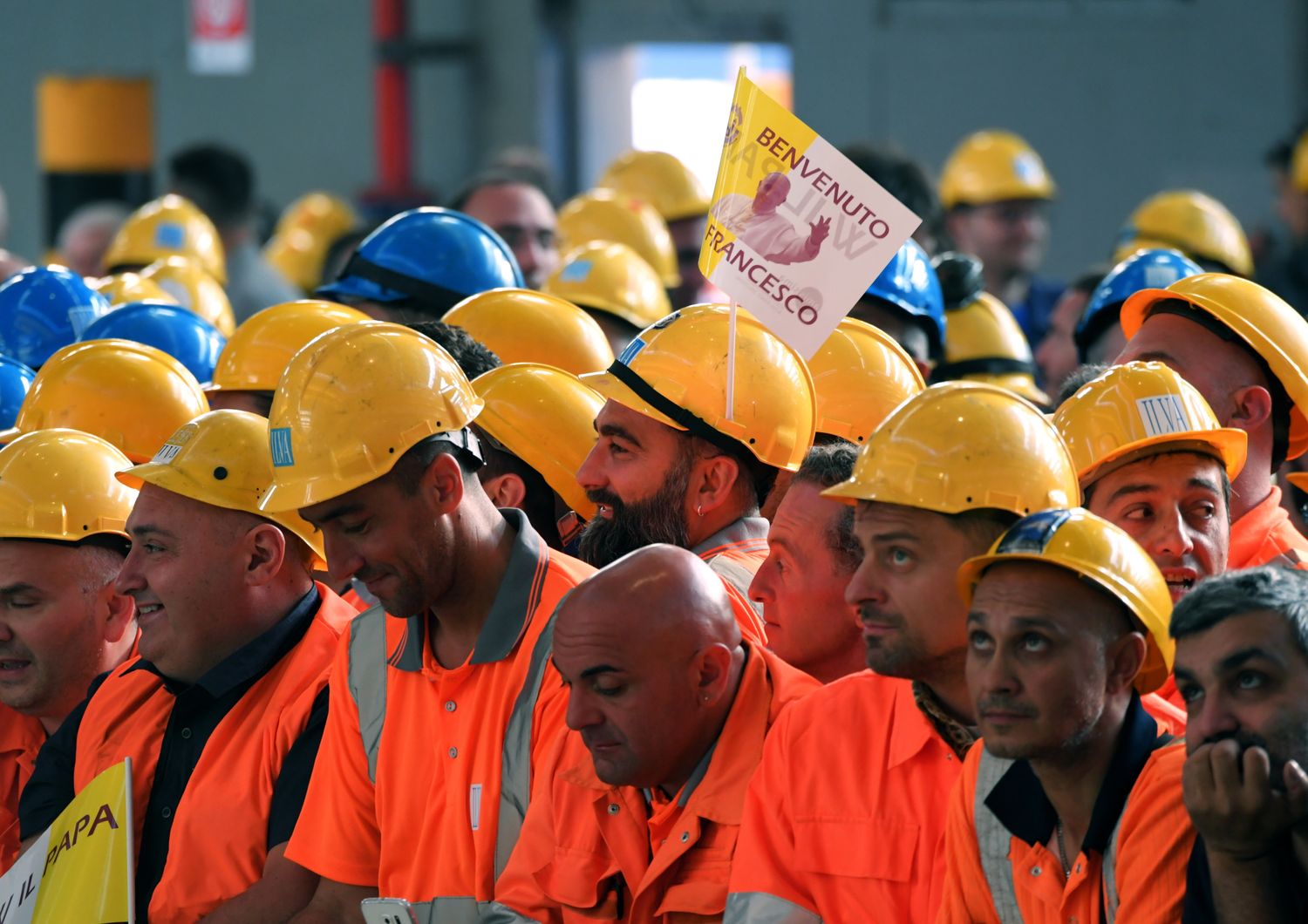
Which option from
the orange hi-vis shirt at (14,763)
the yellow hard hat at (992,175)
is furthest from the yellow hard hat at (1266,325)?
the yellow hard hat at (992,175)

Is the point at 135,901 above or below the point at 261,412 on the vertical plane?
below

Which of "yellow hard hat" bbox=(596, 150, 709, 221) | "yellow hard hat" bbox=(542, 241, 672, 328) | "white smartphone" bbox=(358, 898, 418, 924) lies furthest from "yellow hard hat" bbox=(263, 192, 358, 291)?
"white smartphone" bbox=(358, 898, 418, 924)

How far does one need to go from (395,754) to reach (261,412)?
2.10m

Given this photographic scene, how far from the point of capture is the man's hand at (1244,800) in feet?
8.87

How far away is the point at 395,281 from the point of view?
6707 millimetres

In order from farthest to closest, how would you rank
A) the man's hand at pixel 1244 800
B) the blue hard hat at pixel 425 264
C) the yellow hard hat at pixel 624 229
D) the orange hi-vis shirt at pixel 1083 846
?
the yellow hard hat at pixel 624 229 < the blue hard hat at pixel 425 264 < the orange hi-vis shirt at pixel 1083 846 < the man's hand at pixel 1244 800

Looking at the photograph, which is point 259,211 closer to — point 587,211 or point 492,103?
point 492,103

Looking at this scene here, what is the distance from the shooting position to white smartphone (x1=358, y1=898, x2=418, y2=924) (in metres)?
3.88

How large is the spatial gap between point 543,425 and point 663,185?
5374 mm

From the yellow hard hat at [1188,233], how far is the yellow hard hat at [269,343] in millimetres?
4408

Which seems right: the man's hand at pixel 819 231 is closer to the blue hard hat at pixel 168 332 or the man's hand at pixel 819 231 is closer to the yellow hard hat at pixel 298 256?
the blue hard hat at pixel 168 332

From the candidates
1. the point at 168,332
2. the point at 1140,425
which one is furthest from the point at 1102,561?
the point at 168,332

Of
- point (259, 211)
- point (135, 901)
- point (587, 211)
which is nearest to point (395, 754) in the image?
point (135, 901)

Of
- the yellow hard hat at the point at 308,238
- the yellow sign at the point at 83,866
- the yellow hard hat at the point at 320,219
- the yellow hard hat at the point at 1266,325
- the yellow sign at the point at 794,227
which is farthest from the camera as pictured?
the yellow hard hat at the point at 320,219
